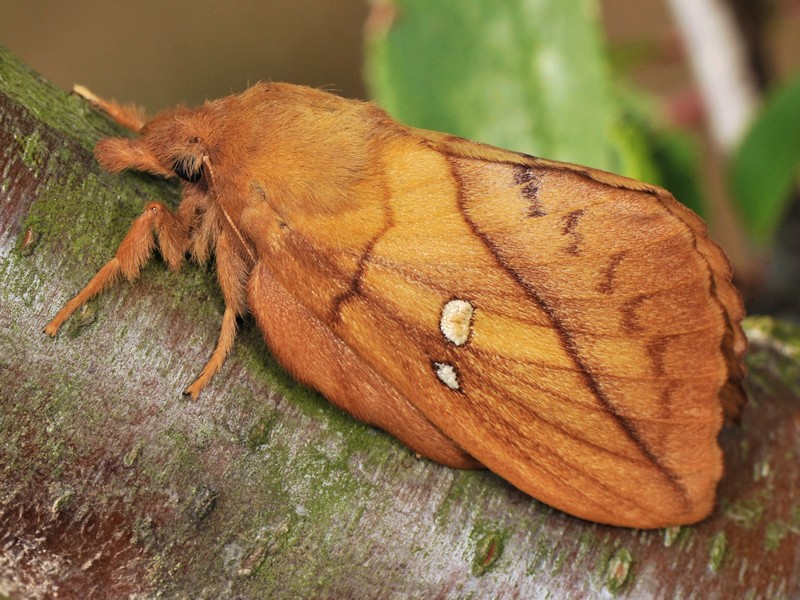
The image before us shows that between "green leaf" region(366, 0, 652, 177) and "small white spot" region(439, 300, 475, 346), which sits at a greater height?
"green leaf" region(366, 0, 652, 177)

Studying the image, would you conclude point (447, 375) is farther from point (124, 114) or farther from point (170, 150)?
point (124, 114)

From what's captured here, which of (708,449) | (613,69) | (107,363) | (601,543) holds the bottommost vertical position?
(601,543)

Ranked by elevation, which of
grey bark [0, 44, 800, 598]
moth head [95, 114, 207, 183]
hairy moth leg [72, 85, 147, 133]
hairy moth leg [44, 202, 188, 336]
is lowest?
grey bark [0, 44, 800, 598]

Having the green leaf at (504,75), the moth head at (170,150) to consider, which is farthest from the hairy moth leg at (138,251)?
the green leaf at (504,75)

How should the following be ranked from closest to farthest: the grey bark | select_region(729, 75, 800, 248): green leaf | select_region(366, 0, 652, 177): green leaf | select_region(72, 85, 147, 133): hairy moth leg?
1. the grey bark
2. select_region(72, 85, 147, 133): hairy moth leg
3. select_region(366, 0, 652, 177): green leaf
4. select_region(729, 75, 800, 248): green leaf

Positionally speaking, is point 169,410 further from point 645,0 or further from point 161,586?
point 645,0

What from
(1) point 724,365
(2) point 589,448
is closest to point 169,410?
(2) point 589,448

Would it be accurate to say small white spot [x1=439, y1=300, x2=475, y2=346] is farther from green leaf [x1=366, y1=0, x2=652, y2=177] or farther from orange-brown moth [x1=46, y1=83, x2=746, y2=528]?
green leaf [x1=366, y1=0, x2=652, y2=177]

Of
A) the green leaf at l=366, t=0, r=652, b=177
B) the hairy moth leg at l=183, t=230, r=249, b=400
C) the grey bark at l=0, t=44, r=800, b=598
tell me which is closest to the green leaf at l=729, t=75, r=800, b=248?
the green leaf at l=366, t=0, r=652, b=177
